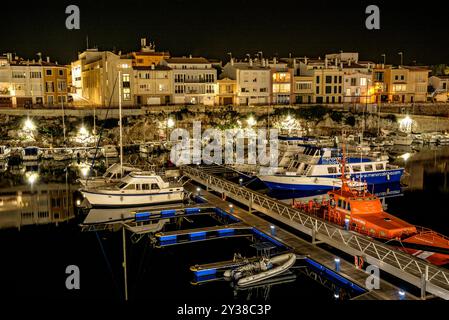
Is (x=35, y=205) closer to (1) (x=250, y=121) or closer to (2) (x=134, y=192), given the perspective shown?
(2) (x=134, y=192)

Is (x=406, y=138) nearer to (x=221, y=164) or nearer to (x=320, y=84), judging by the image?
(x=320, y=84)

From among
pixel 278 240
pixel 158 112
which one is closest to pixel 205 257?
pixel 278 240

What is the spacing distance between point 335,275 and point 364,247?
6.60 ft

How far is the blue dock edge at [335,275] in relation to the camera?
17953 mm

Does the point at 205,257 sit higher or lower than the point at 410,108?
lower

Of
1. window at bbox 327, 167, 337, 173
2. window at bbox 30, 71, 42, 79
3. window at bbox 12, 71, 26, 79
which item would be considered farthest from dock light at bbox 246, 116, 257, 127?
window at bbox 12, 71, 26, 79

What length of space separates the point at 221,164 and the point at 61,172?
16.8 m

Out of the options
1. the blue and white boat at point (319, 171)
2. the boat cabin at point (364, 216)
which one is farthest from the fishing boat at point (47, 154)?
the boat cabin at point (364, 216)

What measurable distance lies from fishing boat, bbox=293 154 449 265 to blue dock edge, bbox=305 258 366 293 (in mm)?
2863

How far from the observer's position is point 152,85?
74.2 m

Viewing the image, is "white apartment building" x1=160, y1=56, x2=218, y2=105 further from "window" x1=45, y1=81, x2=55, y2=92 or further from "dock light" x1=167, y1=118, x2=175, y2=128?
"window" x1=45, y1=81, x2=55, y2=92

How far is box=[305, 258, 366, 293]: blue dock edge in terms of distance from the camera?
17953mm

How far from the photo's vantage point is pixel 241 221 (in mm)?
27109

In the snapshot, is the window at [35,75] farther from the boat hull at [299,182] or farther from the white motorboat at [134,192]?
the boat hull at [299,182]
